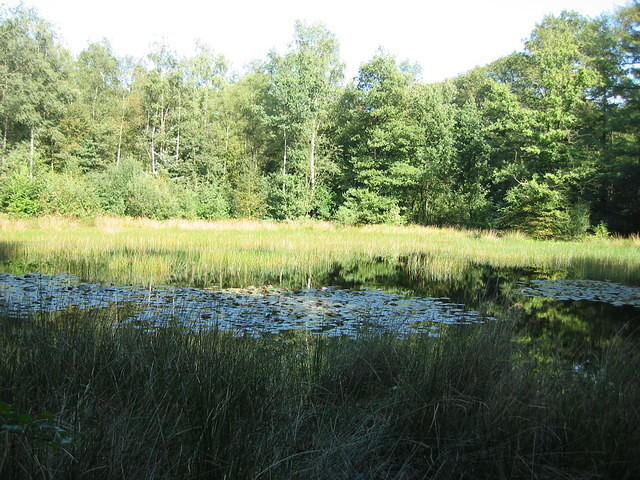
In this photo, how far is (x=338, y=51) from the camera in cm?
3884

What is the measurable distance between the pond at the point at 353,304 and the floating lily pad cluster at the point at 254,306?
1cm

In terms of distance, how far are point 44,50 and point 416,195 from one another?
85.4 ft

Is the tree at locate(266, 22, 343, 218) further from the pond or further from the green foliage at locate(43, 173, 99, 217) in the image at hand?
the pond

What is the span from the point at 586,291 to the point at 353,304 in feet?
18.4

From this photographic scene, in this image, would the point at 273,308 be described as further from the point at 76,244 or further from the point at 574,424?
the point at 76,244

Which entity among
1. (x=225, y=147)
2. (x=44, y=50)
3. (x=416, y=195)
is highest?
(x=44, y=50)

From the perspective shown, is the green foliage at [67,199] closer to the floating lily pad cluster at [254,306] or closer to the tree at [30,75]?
the tree at [30,75]

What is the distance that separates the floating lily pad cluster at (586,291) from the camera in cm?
933

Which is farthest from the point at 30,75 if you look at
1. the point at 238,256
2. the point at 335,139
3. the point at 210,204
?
the point at 238,256

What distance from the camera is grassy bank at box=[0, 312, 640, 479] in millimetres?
2289

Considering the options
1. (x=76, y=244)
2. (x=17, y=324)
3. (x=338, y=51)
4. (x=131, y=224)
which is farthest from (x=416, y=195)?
(x=17, y=324)

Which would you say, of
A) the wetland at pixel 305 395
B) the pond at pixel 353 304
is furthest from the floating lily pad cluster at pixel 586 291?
the wetland at pixel 305 395

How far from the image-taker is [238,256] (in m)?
13.0

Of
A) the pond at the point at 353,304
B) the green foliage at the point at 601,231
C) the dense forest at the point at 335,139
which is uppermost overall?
the dense forest at the point at 335,139
